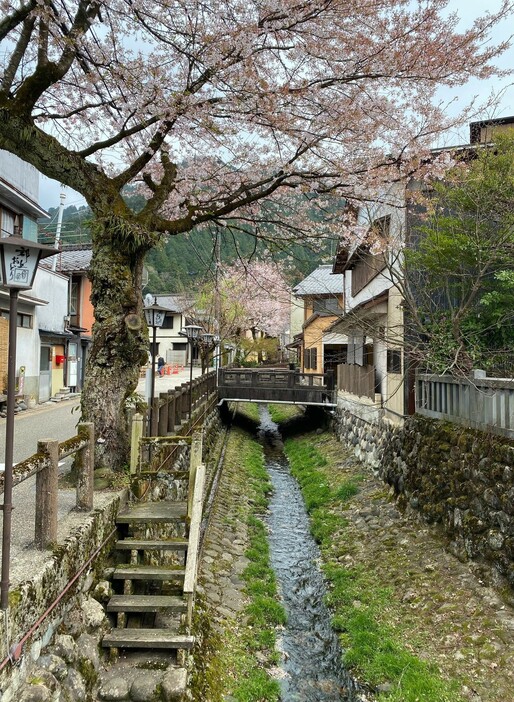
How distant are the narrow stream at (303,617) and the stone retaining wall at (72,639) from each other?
85.3 inches

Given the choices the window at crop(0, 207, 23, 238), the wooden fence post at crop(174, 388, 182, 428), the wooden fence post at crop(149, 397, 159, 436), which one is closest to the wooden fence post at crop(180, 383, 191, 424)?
the wooden fence post at crop(174, 388, 182, 428)

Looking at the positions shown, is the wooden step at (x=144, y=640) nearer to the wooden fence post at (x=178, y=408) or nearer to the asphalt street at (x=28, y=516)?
the asphalt street at (x=28, y=516)

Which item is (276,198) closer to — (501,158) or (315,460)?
(501,158)

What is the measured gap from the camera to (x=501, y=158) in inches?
349

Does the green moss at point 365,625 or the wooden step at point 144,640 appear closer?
the wooden step at point 144,640

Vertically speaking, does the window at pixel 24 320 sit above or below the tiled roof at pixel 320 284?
below

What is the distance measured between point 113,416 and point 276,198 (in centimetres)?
605

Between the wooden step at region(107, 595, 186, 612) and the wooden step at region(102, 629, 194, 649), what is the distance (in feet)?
0.69

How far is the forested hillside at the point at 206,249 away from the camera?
31.7 feet

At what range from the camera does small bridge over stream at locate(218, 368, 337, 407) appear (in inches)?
795

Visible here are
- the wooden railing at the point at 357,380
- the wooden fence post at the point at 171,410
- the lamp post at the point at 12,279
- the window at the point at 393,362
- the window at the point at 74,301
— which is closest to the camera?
the lamp post at the point at 12,279

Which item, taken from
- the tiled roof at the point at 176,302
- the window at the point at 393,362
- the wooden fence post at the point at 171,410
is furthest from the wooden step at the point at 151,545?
the tiled roof at the point at 176,302

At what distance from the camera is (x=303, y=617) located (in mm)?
7355

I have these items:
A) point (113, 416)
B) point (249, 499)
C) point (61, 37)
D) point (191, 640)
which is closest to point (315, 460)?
point (249, 499)
